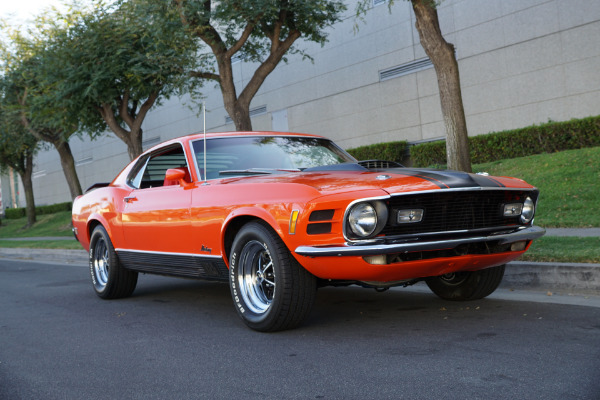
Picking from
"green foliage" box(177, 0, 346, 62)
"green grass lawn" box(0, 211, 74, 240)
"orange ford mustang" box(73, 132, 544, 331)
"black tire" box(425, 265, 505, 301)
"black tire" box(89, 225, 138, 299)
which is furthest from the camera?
"green grass lawn" box(0, 211, 74, 240)

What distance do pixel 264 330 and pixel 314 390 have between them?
1472 millimetres

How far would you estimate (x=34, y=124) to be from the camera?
2517 cm

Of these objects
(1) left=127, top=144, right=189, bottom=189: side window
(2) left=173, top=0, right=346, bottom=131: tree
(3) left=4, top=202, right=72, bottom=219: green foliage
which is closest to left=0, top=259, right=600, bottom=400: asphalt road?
(1) left=127, top=144, right=189, bottom=189: side window

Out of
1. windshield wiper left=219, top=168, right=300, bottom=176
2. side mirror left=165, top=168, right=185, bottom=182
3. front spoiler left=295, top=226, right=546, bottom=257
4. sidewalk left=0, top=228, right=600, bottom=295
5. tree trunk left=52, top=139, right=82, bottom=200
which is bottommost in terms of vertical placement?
sidewalk left=0, top=228, right=600, bottom=295

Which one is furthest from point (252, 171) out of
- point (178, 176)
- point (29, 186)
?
point (29, 186)

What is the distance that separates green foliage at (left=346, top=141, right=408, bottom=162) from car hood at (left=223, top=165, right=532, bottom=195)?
16.0 meters

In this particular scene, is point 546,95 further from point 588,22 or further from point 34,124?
point 34,124

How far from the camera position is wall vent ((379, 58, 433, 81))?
21.0m

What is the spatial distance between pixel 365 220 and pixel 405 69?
60.3ft

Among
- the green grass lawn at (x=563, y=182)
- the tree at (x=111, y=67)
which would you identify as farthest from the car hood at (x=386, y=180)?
the tree at (x=111, y=67)

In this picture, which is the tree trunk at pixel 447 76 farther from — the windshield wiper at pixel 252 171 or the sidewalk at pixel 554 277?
the windshield wiper at pixel 252 171

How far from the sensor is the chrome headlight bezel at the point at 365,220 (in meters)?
4.21

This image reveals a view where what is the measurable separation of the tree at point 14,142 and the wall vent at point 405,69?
46.7ft

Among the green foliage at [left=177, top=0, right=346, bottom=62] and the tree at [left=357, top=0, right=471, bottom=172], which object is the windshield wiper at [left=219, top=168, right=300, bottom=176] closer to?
the tree at [left=357, top=0, right=471, bottom=172]
